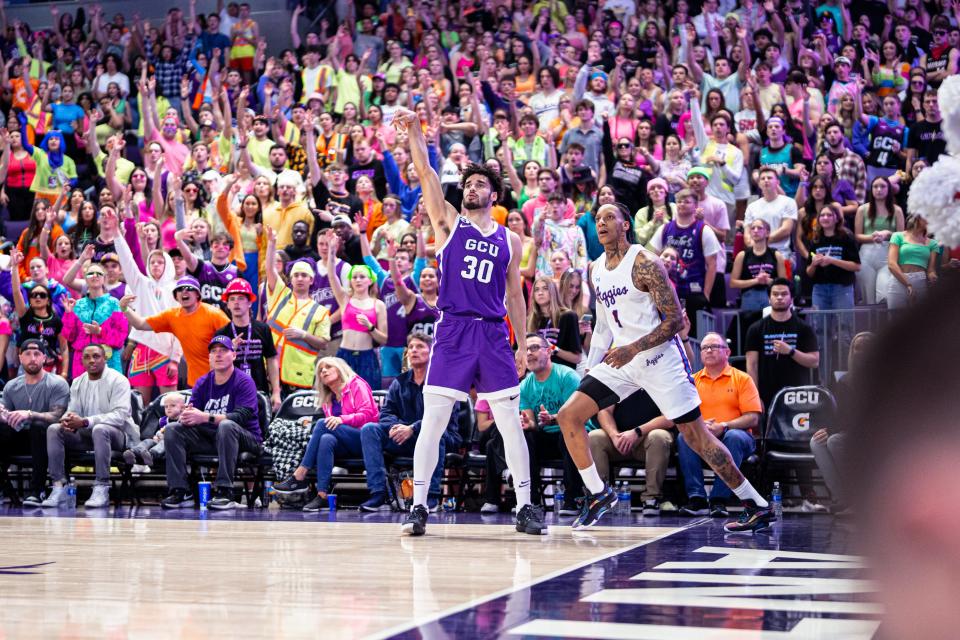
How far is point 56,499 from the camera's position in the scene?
34.3ft

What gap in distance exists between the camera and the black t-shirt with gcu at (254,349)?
1107 cm

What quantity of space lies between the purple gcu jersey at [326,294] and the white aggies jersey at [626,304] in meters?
4.67

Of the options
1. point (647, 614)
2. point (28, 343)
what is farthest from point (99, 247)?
point (647, 614)

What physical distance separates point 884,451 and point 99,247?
13146 millimetres

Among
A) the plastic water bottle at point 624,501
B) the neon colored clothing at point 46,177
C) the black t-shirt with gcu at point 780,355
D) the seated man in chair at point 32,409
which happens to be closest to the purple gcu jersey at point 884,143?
the black t-shirt with gcu at point 780,355

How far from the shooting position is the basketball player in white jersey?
7.21 m

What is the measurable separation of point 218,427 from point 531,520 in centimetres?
386

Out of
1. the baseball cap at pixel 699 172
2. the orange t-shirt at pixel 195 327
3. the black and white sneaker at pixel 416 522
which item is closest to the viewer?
the black and white sneaker at pixel 416 522

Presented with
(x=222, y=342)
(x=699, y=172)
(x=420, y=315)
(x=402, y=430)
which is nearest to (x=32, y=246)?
(x=222, y=342)

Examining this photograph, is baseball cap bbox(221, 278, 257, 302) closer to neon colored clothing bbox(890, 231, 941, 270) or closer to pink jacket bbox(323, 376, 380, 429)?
pink jacket bbox(323, 376, 380, 429)

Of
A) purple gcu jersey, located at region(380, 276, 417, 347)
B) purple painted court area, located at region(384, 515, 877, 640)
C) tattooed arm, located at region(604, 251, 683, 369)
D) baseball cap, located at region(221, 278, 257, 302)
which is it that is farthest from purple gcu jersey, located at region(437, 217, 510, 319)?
baseball cap, located at region(221, 278, 257, 302)

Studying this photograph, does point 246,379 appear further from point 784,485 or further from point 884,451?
point 884,451

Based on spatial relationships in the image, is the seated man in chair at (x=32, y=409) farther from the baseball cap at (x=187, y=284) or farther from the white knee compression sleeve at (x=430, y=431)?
the white knee compression sleeve at (x=430, y=431)

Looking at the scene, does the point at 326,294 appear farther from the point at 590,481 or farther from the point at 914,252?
the point at 914,252
